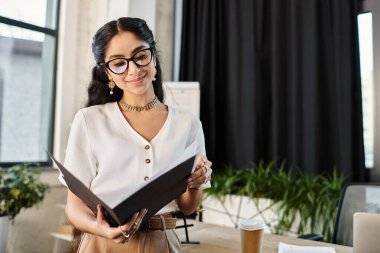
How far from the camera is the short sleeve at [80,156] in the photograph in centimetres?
110

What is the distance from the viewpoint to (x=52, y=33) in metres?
3.50

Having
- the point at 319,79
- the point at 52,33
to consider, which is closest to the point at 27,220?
the point at 52,33

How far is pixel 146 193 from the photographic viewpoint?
899 mm

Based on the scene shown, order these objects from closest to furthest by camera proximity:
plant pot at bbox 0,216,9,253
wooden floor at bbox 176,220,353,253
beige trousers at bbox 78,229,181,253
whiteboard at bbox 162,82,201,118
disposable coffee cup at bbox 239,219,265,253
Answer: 1. beige trousers at bbox 78,229,181,253
2. disposable coffee cup at bbox 239,219,265,253
3. wooden floor at bbox 176,220,353,253
4. plant pot at bbox 0,216,9,253
5. whiteboard at bbox 162,82,201,118

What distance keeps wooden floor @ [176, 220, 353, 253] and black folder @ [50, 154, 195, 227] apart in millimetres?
607

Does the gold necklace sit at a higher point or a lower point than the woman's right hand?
higher

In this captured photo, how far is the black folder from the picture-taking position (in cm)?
87

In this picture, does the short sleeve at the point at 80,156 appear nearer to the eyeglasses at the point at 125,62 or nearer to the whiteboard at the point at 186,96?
the eyeglasses at the point at 125,62

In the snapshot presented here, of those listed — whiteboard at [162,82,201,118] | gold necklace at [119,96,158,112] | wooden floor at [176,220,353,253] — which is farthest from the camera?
whiteboard at [162,82,201,118]

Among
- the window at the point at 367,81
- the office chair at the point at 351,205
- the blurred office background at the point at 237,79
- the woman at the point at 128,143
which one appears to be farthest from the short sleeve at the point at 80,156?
the window at the point at 367,81

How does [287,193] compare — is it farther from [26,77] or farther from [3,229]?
[26,77]

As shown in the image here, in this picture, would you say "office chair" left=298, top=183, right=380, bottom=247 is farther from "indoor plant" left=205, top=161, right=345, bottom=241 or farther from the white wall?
the white wall

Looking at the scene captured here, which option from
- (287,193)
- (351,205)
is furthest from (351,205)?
(287,193)

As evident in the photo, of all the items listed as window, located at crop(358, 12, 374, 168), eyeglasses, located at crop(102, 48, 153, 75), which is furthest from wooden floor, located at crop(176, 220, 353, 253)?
window, located at crop(358, 12, 374, 168)
